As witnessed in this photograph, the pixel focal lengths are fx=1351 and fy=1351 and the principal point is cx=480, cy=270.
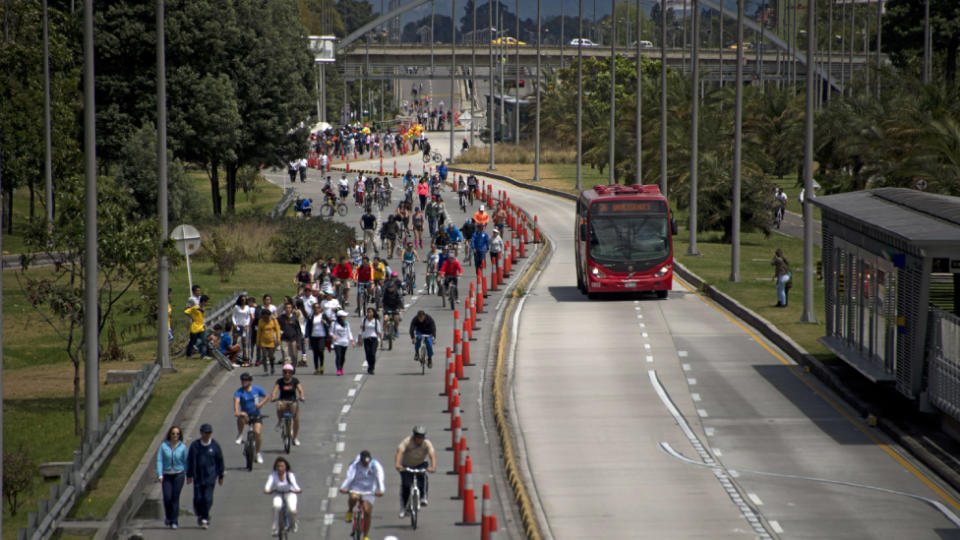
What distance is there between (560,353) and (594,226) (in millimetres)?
8333

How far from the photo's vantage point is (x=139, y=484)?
19141 millimetres

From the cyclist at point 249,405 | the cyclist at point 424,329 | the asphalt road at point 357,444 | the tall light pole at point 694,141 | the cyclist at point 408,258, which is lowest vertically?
the asphalt road at point 357,444

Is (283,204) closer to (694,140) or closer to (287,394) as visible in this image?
(694,140)

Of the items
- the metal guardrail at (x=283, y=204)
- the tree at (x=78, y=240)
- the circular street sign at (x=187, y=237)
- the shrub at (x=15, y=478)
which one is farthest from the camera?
the metal guardrail at (x=283, y=204)

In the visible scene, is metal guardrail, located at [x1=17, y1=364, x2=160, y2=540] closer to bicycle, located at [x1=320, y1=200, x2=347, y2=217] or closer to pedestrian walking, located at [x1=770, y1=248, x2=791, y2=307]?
pedestrian walking, located at [x1=770, y1=248, x2=791, y2=307]

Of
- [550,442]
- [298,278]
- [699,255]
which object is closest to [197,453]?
[550,442]

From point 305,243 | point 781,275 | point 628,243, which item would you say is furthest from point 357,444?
point 305,243

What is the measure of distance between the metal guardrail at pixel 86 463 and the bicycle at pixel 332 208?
4016 centimetres

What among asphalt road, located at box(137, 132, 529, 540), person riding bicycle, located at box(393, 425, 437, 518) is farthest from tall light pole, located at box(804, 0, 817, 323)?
person riding bicycle, located at box(393, 425, 437, 518)

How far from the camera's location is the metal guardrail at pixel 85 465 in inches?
593

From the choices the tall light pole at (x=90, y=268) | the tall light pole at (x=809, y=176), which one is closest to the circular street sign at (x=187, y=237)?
the tall light pole at (x=90, y=268)

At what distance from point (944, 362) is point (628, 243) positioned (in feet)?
59.5

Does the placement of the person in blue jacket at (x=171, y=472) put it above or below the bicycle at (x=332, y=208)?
below

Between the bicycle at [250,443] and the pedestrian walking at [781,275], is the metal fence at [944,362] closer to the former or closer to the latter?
the bicycle at [250,443]
